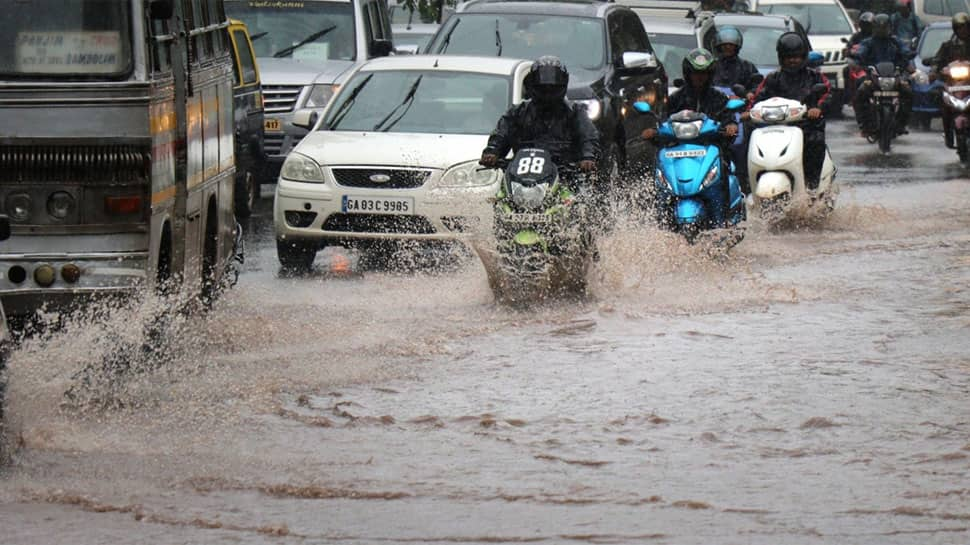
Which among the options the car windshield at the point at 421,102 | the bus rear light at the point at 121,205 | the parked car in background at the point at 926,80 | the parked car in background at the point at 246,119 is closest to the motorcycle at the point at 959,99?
the parked car in background at the point at 926,80

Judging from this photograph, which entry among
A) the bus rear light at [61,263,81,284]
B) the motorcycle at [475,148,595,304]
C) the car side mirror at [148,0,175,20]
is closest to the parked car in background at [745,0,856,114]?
the motorcycle at [475,148,595,304]

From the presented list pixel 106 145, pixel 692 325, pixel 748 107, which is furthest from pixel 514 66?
pixel 106 145

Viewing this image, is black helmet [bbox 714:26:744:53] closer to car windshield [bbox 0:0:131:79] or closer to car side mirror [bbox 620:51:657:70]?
car side mirror [bbox 620:51:657:70]

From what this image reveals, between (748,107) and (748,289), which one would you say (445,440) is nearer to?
(748,289)

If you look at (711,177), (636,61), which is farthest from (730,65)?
(711,177)

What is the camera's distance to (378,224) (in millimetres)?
14188

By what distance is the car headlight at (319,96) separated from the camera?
19.8m

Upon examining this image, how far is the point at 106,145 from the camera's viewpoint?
29.3 feet

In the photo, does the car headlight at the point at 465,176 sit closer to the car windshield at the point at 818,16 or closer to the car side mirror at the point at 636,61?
the car side mirror at the point at 636,61

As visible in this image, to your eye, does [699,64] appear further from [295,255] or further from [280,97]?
[280,97]

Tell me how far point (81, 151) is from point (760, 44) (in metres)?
20.9

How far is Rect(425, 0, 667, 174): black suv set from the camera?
18.0 metres

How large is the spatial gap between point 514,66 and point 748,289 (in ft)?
11.9

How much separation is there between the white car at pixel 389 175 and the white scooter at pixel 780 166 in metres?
2.46
